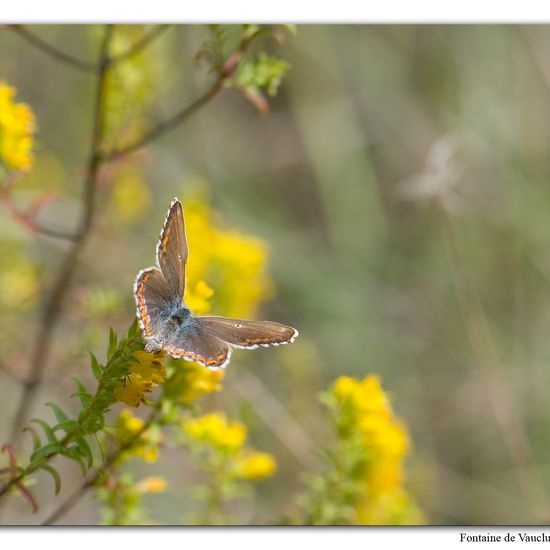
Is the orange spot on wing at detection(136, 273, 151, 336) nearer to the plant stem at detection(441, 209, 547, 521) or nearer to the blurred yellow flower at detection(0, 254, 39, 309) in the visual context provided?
the blurred yellow flower at detection(0, 254, 39, 309)

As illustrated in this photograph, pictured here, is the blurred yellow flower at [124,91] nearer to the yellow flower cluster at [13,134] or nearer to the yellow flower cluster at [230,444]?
the yellow flower cluster at [13,134]

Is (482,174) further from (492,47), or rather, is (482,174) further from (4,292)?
(4,292)

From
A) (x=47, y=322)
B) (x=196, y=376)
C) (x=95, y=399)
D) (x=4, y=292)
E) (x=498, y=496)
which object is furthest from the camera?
(x=498, y=496)

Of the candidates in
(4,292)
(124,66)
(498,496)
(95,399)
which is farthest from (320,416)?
(95,399)

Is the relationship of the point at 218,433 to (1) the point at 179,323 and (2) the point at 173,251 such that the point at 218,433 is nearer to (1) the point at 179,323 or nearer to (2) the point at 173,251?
(1) the point at 179,323

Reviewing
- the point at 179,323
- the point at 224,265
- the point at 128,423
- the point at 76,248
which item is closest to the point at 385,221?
the point at 224,265
